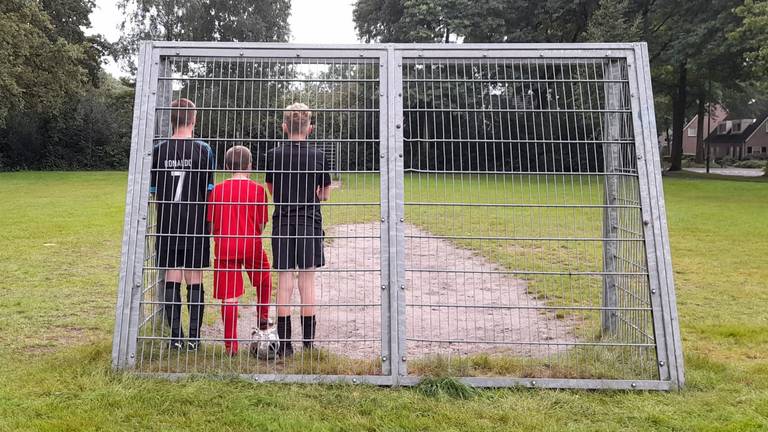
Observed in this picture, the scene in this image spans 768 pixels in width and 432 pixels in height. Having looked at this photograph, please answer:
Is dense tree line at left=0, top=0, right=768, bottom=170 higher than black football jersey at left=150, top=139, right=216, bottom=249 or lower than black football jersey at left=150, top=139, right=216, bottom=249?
higher

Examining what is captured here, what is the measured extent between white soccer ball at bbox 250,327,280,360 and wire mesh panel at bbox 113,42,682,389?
0.05 feet

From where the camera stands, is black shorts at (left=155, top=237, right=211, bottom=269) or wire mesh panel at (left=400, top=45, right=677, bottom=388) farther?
black shorts at (left=155, top=237, right=211, bottom=269)

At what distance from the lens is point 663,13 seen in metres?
28.4

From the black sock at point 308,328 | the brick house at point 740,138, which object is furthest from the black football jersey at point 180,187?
the brick house at point 740,138

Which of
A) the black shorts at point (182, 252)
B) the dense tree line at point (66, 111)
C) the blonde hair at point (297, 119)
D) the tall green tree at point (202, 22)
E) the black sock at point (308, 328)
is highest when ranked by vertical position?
the tall green tree at point (202, 22)

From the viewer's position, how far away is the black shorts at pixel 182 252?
414 centimetres

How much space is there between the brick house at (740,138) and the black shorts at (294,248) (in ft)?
230

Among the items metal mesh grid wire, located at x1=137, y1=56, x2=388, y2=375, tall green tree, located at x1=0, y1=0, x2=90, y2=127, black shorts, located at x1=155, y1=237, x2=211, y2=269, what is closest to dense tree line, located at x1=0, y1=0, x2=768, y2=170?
tall green tree, located at x1=0, y1=0, x2=90, y2=127

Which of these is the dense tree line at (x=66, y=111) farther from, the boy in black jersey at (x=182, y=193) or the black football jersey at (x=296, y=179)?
the black football jersey at (x=296, y=179)

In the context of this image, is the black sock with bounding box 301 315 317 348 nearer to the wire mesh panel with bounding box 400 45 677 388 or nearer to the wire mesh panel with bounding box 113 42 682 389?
the wire mesh panel with bounding box 113 42 682 389

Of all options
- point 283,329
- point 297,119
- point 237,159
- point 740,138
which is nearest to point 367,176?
point 297,119

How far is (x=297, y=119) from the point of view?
4.09 m

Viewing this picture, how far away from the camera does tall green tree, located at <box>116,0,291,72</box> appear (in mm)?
34875

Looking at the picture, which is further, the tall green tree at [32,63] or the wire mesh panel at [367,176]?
the tall green tree at [32,63]
